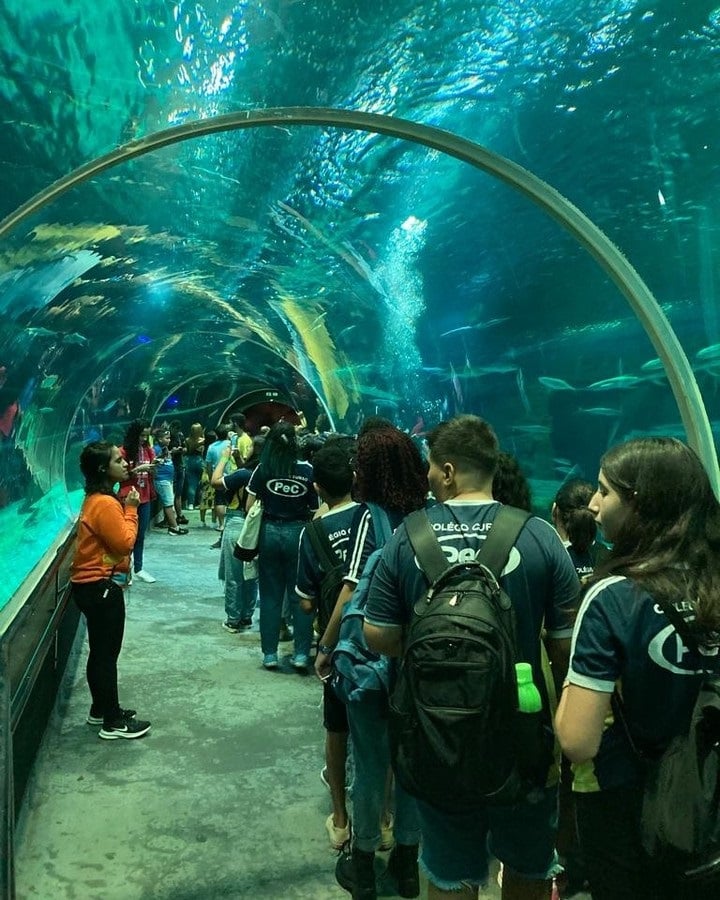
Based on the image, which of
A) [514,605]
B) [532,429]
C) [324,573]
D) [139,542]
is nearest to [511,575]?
[514,605]

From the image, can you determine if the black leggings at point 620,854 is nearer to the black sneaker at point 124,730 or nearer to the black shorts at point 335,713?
the black shorts at point 335,713

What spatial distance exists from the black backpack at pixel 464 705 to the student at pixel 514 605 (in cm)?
17

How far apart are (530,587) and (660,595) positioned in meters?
0.63

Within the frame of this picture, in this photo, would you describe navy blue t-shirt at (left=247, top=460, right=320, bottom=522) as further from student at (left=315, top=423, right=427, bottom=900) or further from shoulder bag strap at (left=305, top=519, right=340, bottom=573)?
student at (left=315, top=423, right=427, bottom=900)

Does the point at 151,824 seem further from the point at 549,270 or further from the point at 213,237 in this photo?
the point at 213,237

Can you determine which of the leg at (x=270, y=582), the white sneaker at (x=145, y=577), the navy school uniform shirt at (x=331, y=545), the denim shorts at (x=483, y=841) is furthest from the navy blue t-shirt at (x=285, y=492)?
the white sneaker at (x=145, y=577)

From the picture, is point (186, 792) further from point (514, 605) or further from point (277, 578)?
point (514, 605)

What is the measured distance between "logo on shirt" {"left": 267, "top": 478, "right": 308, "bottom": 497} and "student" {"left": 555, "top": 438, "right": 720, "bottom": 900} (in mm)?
4101

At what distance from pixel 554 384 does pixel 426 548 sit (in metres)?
6.35

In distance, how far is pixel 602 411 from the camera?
7.84 meters

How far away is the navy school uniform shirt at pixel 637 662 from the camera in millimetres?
1755

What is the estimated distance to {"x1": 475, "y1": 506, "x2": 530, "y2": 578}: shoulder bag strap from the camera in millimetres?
2256

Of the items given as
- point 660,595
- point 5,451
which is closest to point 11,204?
point 5,451

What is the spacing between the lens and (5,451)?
9367 millimetres
